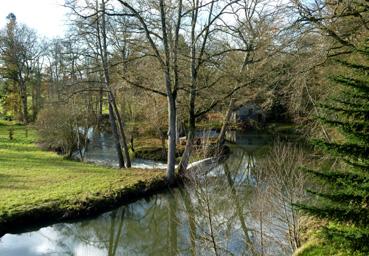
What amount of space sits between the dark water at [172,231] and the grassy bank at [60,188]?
42 cm

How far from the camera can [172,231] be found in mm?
12570

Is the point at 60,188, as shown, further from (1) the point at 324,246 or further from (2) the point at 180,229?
(1) the point at 324,246

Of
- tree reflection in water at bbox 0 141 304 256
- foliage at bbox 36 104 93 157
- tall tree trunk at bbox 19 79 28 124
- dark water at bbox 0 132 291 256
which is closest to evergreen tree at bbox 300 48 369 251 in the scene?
tree reflection in water at bbox 0 141 304 256

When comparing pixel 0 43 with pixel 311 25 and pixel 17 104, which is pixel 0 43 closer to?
pixel 17 104

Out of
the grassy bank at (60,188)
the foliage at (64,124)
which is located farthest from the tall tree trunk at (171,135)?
the foliage at (64,124)

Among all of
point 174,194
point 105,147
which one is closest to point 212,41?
point 174,194

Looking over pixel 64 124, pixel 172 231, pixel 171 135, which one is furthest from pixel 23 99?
pixel 172 231

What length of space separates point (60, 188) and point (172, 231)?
4.65 meters

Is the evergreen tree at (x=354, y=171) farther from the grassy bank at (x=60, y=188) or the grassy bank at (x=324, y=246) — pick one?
the grassy bank at (x=60, y=188)

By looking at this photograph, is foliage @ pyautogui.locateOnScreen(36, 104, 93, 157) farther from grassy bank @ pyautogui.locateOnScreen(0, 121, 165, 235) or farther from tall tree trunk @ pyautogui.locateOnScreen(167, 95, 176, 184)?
tall tree trunk @ pyautogui.locateOnScreen(167, 95, 176, 184)

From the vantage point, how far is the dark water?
9320mm

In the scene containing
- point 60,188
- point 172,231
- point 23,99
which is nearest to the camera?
point 172,231

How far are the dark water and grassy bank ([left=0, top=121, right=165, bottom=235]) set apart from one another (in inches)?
16.7

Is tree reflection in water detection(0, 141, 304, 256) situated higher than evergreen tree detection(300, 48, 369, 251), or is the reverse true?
evergreen tree detection(300, 48, 369, 251)
